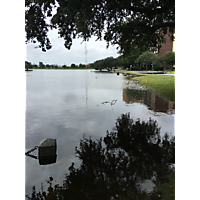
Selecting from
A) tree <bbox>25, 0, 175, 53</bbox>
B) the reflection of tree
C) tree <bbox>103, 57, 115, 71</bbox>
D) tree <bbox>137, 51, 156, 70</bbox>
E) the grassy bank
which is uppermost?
tree <bbox>103, 57, 115, 71</bbox>

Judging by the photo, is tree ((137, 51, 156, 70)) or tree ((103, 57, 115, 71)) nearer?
tree ((137, 51, 156, 70))

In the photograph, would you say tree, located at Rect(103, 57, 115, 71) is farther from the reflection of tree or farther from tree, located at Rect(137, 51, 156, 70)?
the reflection of tree

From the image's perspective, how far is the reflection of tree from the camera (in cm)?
441

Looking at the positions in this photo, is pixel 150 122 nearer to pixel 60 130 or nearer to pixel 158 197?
pixel 60 130

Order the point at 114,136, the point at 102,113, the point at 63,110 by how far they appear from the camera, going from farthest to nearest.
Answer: the point at 63,110, the point at 102,113, the point at 114,136

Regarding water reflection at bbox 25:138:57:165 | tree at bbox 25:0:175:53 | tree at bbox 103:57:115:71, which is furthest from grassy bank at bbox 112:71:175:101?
tree at bbox 103:57:115:71

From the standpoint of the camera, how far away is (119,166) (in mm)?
5531

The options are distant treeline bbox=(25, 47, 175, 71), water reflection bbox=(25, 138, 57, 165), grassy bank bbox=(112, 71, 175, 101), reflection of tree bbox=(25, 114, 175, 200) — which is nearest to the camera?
reflection of tree bbox=(25, 114, 175, 200)

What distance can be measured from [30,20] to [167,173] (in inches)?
370

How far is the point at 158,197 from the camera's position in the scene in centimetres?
418

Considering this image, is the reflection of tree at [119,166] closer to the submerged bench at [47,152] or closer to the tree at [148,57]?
the submerged bench at [47,152]
